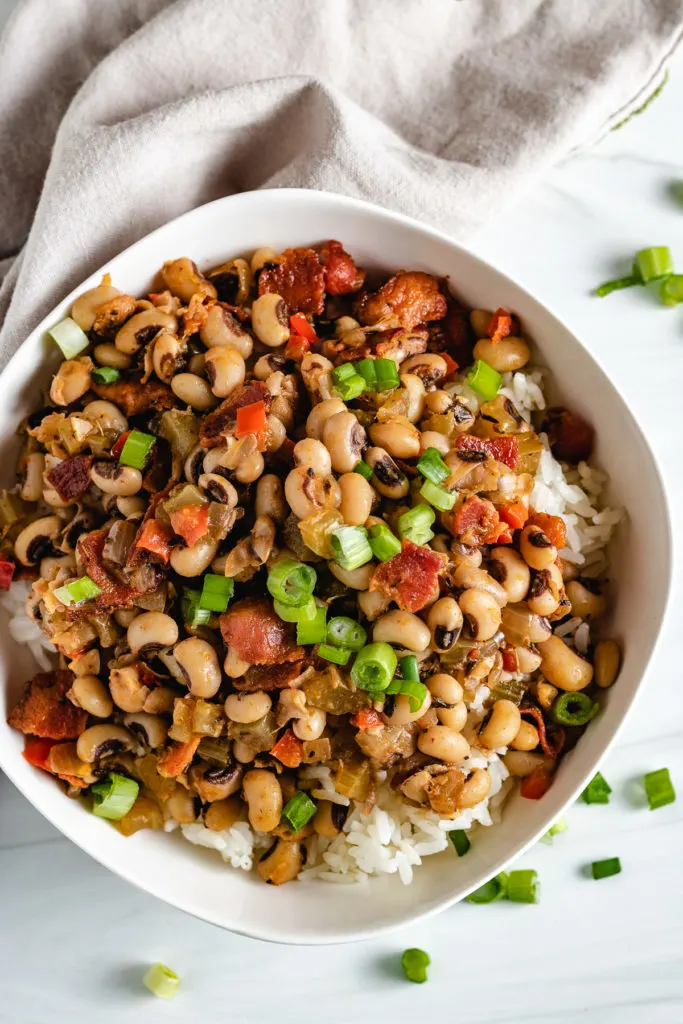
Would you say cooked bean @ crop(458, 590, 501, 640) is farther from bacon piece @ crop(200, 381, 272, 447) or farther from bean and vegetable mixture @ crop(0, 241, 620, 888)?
bacon piece @ crop(200, 381, 272, 447)

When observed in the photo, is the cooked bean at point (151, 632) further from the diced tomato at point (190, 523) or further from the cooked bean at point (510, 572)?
the cooked bean at point (510, 572)

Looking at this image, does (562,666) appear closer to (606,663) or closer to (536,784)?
(606,663)

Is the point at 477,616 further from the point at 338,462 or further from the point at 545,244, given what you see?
the point at 545,244

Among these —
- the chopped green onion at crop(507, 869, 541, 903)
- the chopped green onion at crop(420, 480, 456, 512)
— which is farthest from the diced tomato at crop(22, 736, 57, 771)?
the chopped green onion at crop(507, 869, 541, 903)

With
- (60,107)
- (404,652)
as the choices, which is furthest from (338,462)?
(60,107)

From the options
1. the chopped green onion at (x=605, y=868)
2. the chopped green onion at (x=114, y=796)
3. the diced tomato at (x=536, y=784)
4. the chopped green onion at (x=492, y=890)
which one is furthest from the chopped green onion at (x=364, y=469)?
the chopped green onion at (x=605, y=868)
